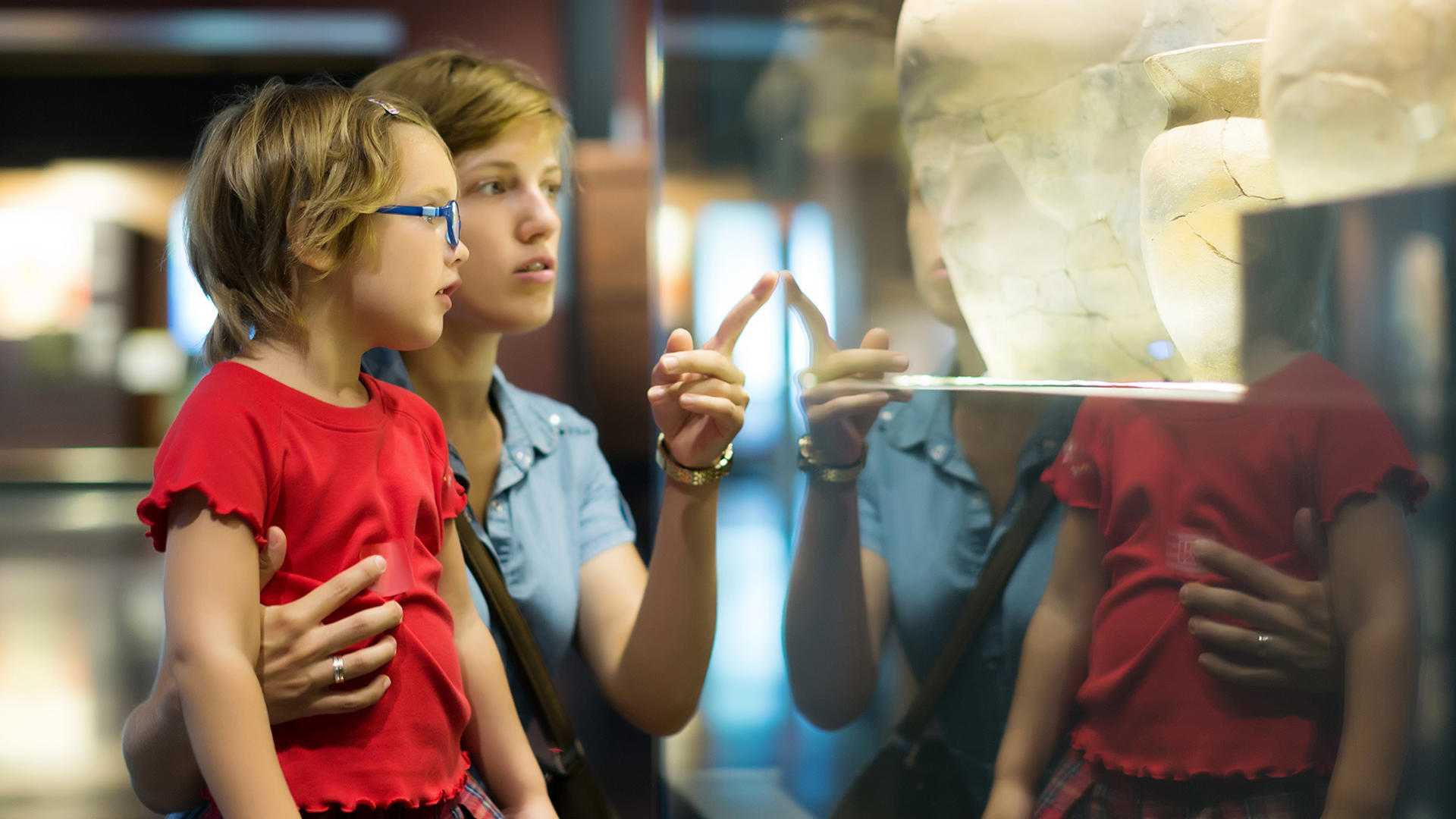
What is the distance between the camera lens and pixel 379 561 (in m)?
0.79

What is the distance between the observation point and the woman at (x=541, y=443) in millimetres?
1004

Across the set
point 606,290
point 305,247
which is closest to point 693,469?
point 305,247

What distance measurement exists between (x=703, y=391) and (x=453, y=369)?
31 cm

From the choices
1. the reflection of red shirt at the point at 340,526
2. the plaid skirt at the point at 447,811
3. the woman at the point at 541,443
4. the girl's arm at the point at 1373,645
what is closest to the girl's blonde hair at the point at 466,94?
the woman at the point at 541,443

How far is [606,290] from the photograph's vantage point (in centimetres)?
345

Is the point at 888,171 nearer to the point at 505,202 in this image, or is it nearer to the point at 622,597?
the point at 505,202

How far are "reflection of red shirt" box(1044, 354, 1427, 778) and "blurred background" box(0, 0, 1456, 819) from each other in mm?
37

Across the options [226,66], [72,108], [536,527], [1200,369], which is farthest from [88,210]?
[1200,369]

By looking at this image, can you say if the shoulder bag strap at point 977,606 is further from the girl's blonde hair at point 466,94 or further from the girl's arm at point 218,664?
the girl's blonde hair at point 466,94

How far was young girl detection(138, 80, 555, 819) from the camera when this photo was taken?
2.40 ft

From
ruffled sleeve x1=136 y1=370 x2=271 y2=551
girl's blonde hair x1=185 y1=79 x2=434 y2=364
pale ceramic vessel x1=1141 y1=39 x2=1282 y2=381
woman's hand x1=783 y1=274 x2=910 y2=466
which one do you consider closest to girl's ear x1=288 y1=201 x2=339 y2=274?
girl's blonde hair x1=185 y1=79 x2=434 y2=364

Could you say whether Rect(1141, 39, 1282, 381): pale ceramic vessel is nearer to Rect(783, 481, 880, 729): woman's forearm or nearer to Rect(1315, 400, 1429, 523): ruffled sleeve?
Rect(1315, 400, 1429, 523): ruffled sleeve

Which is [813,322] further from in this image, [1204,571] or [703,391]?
[1204,571]

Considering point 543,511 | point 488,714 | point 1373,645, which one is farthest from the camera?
point 543,511
